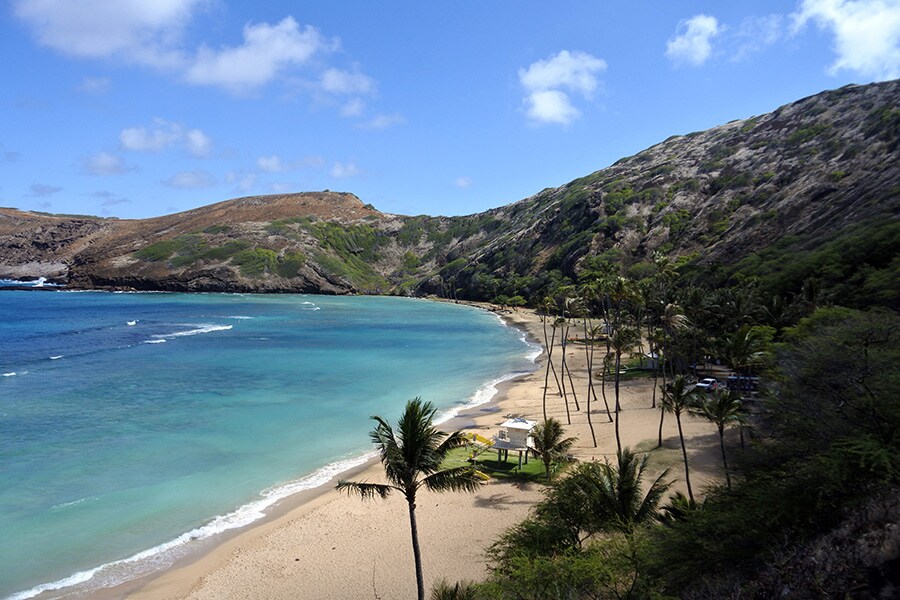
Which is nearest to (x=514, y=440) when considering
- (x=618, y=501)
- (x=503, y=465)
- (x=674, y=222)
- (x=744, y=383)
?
(x=503, y=465)

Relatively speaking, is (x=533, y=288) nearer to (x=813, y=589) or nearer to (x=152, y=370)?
(x=152, y=370)

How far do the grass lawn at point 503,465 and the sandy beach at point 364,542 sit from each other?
0.85m

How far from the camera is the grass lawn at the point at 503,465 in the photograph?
26266 millimetres

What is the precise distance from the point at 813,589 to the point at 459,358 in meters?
56.7

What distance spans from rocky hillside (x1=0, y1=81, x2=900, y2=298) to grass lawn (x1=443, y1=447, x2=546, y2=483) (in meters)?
34.7

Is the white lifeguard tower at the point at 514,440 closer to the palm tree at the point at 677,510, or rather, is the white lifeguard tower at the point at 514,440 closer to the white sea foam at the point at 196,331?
the palm tree at the point at 677,510

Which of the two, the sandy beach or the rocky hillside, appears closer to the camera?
the sandy beach

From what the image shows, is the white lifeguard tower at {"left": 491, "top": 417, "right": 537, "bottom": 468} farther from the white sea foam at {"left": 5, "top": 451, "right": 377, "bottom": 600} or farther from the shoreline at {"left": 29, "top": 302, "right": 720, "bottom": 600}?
the white sea foam at {"left": 5, "top": 451, "right": 377, "bottom": 600}

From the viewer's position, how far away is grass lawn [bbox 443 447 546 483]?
26266 millimetres

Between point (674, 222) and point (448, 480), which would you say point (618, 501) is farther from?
point (674, 222)

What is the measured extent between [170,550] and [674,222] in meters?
114

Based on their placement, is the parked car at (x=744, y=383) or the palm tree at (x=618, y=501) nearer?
the palm tree at (x=618, y=501)

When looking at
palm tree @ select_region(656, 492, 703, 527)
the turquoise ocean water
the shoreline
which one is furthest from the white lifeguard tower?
palm tree @ select_region(656, 492, 703, 527)

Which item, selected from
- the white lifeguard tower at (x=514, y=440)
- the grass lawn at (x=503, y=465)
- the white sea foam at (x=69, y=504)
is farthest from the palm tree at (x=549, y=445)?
the white sea foam at (x=69, y=504)
